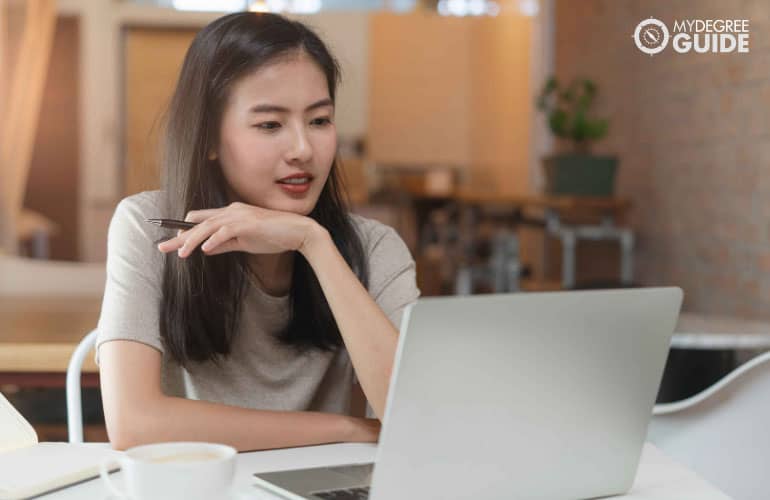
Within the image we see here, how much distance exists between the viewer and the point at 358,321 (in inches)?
51.0

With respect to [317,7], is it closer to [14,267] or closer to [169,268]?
[14,267]

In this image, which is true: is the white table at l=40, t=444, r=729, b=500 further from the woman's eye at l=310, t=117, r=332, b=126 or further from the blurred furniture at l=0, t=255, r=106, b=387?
the blurred furniture at l=0, t=255, r=106, b=387

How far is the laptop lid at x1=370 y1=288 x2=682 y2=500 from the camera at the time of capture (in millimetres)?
791

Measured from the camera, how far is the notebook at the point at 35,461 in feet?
3.14

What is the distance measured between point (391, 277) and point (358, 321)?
12.0 inches

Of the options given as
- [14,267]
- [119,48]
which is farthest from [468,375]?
[119,48]

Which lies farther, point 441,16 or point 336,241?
point 441,16

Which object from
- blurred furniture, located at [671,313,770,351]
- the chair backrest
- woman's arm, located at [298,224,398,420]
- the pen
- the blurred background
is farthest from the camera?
the chair backrest

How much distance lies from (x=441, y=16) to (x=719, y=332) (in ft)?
20.3

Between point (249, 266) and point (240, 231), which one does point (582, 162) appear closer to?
point (249, 266)

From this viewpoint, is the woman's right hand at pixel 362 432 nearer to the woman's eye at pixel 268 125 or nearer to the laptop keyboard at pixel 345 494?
the laptop keyboard at pixel 345 494

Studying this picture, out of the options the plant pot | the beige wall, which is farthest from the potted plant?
the beige wall

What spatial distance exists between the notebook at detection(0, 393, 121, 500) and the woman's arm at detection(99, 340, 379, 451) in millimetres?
56

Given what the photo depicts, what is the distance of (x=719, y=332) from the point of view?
229cm
